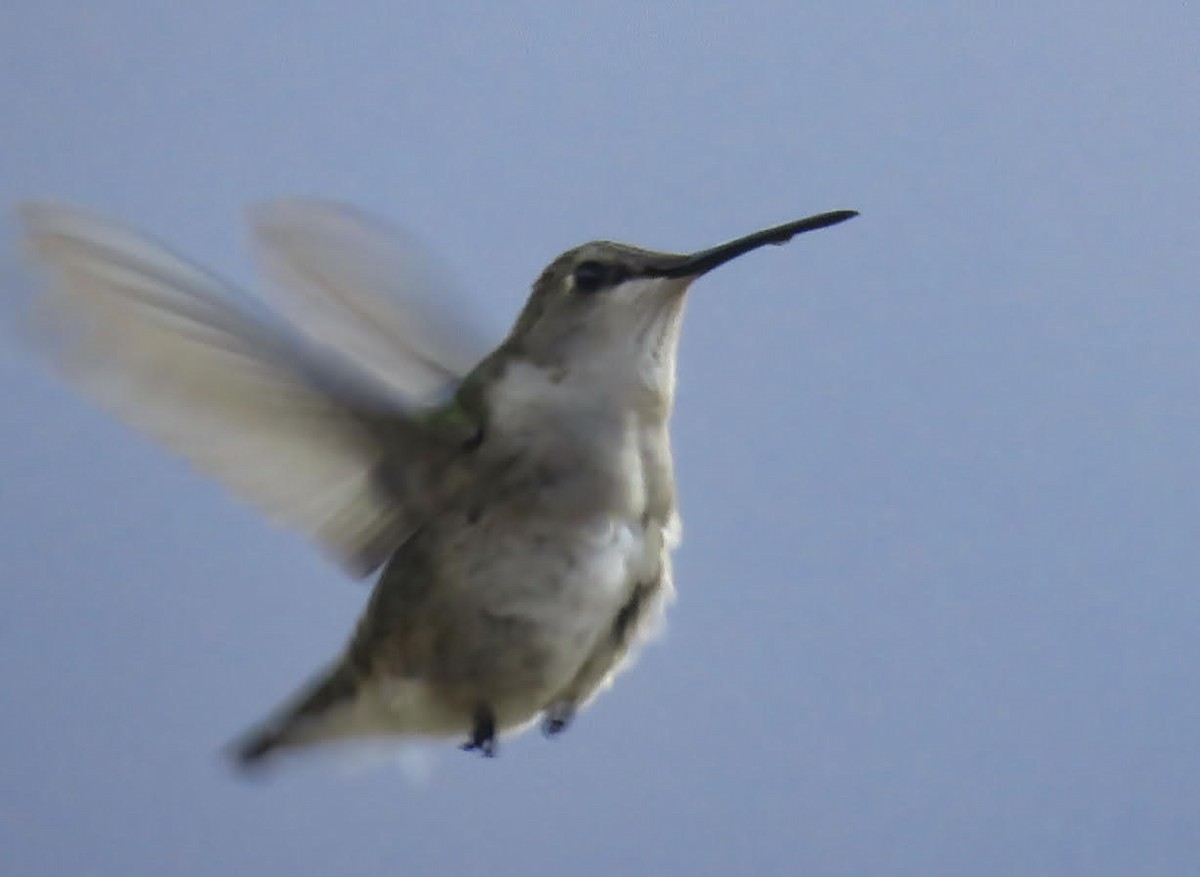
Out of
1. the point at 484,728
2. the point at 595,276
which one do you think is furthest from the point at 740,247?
the point at 484,728

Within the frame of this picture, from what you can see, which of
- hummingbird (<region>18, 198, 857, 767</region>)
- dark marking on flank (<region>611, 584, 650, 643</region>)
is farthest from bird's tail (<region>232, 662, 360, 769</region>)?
dark marking on flank (<region>611, 584, 650, 643</region>)

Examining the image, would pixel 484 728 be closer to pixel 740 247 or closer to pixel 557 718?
pixel 557 718

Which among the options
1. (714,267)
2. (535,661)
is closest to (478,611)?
(535,661)

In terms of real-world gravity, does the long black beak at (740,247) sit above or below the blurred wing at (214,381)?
above

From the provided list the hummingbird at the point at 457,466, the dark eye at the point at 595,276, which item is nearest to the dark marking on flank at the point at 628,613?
the hummingbird at the point at 457,466

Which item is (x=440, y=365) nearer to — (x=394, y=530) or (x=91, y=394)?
(x=394, y=530)

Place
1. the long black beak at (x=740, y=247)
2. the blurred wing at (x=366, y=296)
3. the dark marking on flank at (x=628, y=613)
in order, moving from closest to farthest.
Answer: the long black beak at (x=740, y=247) → the dark marking on flank at (x=628, y=613) → the blurred wing at (x=366, y=296)

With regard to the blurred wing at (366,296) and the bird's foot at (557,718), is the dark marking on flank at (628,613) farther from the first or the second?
the blurred wing at (366,296)
